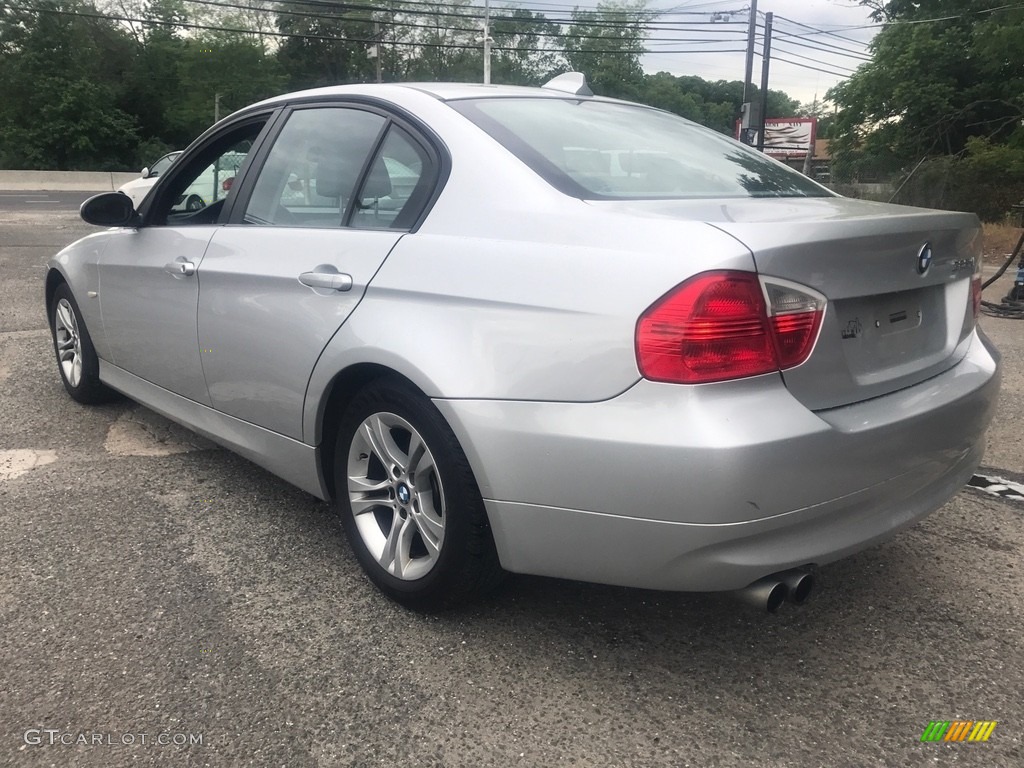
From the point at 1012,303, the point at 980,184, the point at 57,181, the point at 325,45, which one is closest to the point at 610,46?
the point at 325,45

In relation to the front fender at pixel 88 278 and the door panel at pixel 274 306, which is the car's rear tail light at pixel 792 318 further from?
the front fender at pixel 88 278

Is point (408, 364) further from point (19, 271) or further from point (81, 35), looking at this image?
point (81, 35)

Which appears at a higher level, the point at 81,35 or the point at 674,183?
the point at 81,35

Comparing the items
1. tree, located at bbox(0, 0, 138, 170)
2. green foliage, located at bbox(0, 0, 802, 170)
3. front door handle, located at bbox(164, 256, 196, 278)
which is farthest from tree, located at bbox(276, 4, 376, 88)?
front door handle, located at bbox(164, 256, 196, 278)

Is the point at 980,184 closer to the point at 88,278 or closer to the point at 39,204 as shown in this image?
the point at 88,278

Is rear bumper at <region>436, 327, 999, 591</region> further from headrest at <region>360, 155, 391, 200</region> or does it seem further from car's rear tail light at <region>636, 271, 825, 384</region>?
headrest at <region>360, 155, 391, 200</region>

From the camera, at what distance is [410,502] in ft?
8.45

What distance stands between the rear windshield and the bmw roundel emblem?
52 cm

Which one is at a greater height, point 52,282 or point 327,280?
point 327,280

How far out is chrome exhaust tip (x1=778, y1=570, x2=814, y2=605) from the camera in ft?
7.04

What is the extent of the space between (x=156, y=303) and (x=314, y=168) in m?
1.03

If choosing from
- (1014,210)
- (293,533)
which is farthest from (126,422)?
(1014,210)

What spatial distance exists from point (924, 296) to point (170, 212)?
121 inches

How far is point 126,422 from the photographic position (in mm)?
4578
